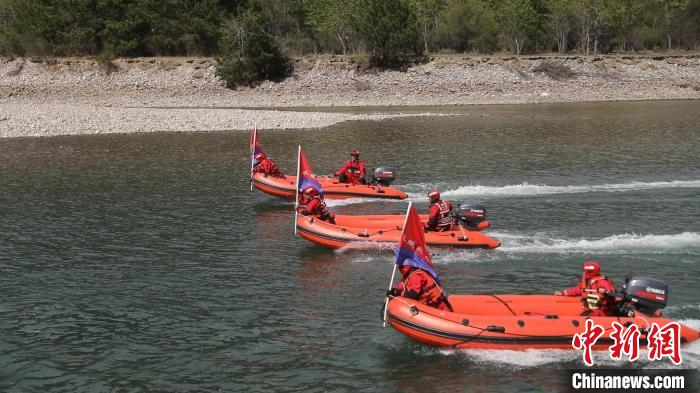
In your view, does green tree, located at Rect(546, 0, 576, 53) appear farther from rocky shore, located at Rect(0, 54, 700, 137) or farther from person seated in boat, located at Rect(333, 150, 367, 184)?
person seated in boat, located at Rect(333, 150, 367, 184)

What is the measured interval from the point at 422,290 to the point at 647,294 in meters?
4.46

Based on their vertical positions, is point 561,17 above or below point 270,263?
above

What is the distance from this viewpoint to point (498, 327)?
13906mm

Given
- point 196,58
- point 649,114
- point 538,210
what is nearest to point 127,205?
point 538,210

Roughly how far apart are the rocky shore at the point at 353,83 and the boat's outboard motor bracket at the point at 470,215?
41.4 metres

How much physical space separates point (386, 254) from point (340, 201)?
731 centimetres

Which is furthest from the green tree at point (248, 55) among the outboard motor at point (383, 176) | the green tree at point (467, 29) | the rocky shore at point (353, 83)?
the outboard motor at point (383, 176)

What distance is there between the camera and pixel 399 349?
48.3 ft

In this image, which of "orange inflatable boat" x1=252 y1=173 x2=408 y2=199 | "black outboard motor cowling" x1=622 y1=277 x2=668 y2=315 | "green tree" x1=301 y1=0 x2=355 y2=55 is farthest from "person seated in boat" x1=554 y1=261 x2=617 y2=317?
"green tree" x1=301 y1=0 x2=355 y2=55

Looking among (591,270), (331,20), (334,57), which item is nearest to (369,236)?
(591,270)

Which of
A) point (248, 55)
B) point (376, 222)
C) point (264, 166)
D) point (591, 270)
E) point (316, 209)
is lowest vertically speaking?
point (376, 222)

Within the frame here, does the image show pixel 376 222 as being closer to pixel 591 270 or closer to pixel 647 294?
pixel 591 270
